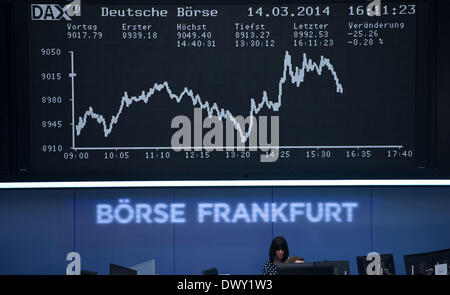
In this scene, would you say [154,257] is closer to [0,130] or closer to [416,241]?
[0,130]

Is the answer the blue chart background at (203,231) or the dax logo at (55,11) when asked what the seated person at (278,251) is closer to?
the blue chart background at (203,231)

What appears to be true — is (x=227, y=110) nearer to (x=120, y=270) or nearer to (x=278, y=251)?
(x=278, y=251)

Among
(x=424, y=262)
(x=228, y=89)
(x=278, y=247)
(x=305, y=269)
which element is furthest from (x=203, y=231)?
(x=424, y=262)

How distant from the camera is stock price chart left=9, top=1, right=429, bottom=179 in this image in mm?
4523

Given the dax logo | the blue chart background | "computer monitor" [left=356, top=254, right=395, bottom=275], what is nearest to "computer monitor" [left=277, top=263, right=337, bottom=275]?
"computer monitor" [left=356, top=254, right=395, bottom=275]

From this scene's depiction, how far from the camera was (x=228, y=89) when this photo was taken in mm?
4578

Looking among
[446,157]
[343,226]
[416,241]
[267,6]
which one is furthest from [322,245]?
[267,6]

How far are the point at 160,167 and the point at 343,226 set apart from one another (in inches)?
77.3

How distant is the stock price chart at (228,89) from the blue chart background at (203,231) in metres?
0.72

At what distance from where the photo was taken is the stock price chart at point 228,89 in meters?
4.52

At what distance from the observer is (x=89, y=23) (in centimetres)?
450

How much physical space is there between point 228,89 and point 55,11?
1.61 metres

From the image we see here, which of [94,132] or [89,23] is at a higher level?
[89,23]

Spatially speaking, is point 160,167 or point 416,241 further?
point 416,241
